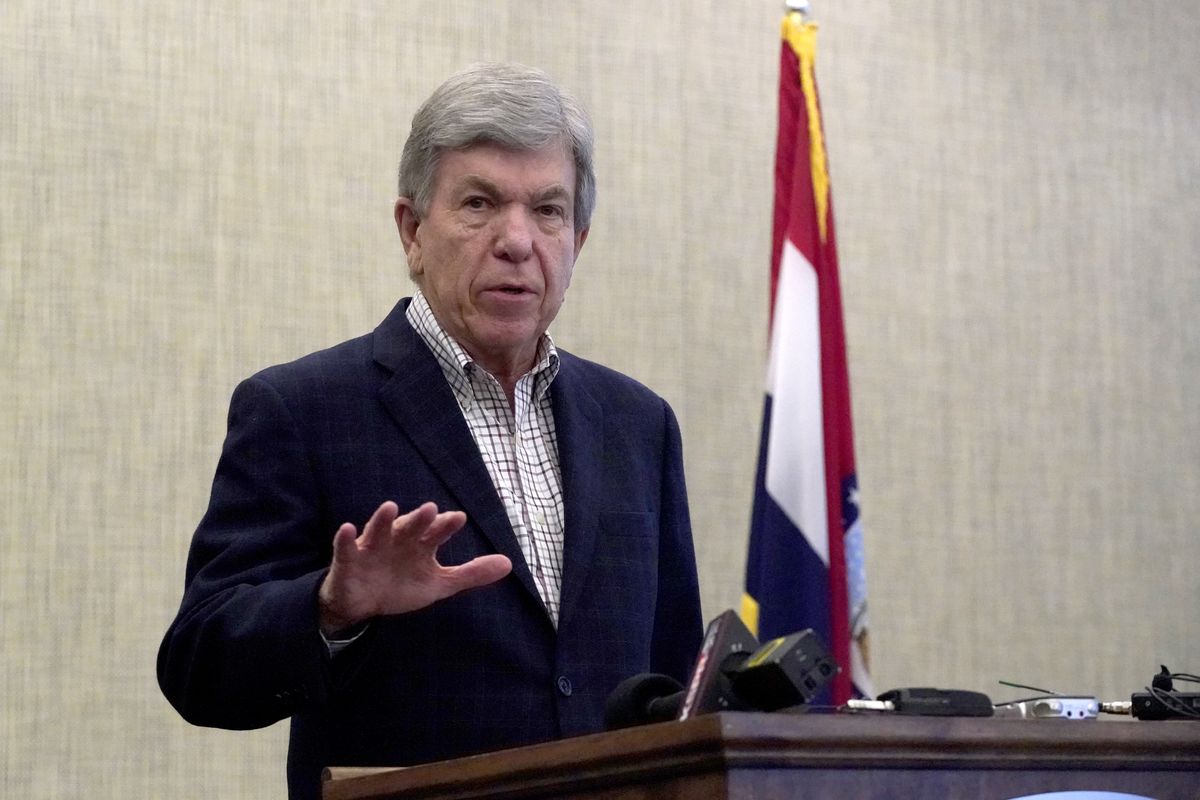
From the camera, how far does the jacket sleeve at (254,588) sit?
163 centimetres

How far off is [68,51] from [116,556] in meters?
0.91

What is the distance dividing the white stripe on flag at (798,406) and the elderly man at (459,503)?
2.50 feet

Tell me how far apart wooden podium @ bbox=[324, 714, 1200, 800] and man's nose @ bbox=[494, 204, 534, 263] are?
0.83m

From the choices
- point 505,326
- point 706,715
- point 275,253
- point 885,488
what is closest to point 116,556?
point 275,253

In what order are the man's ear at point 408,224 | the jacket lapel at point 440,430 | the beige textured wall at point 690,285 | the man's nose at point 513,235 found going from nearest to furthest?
the jacket lapel at point 440,430, the man's nose at point 513,235, the man's ear at point 408,224, the beige textured wall at point 690,285

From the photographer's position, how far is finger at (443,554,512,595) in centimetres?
150

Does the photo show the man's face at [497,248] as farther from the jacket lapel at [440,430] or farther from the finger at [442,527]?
→ the finger at [442,527]

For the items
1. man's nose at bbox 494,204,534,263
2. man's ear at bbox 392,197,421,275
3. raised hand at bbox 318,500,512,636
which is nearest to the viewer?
raised hand at bbox 318,500,512,636

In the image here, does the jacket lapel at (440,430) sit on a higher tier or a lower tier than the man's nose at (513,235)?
lower

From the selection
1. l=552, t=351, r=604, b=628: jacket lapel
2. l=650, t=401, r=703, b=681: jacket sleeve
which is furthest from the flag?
l=552, t=351, r=604, b=628: jacket lapel

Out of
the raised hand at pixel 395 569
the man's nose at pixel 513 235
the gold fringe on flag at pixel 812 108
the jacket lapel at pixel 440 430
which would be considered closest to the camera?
the raised hand at pixel 395 569

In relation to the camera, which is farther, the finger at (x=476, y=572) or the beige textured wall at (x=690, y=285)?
Result: the beige textured wall at (x=690, y=285)

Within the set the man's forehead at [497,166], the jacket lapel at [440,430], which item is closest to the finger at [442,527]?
the jacket lapel at [440,430]

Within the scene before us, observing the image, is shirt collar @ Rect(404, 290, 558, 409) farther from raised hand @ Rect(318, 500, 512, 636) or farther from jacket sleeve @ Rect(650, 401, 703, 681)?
raised hand @ Rect(318, 500, 512, 636)
